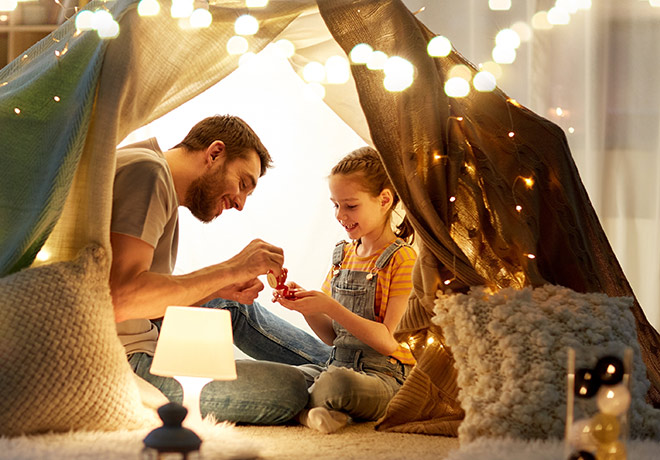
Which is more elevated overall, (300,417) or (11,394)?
(11,394)

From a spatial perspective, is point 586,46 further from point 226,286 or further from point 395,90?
point 226,286

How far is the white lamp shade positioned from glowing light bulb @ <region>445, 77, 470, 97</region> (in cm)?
73

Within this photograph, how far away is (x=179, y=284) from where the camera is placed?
1.61m

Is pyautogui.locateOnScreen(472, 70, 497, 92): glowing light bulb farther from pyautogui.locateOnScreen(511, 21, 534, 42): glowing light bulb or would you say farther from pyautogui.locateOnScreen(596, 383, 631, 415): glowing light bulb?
pyautogui.locateOnScreen(511, 21, 534, 42): glowing light bulb

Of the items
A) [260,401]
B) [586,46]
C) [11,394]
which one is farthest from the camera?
Result: [586,46]

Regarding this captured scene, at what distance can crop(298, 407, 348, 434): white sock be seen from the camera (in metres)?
1.64

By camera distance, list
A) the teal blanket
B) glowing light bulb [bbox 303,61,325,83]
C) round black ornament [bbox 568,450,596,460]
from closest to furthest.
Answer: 1. round black ornament [bbox 568,450,596,460]
2. the teal blanket
3. glowing light bulb [bbox 303,61,325,83]

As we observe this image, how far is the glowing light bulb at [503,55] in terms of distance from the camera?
2.57 m

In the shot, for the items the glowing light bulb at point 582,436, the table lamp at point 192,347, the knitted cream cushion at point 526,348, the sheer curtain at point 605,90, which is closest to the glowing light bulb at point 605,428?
the glowing light bulb at point 582,436

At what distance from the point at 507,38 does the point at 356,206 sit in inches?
39.0

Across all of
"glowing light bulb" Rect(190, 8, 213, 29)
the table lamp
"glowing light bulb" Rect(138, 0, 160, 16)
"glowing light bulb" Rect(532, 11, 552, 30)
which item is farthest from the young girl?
"glowing light bulb" Rect(532, 11, 552, 30)

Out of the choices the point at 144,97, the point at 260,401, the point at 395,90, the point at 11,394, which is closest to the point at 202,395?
the point at 260,401

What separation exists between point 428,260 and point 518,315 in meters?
0.26

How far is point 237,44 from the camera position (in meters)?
1.73
